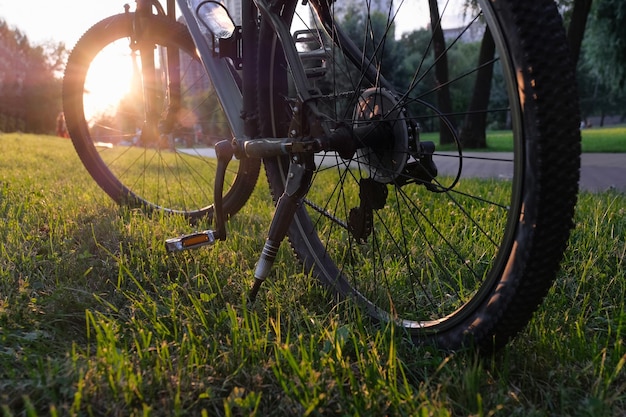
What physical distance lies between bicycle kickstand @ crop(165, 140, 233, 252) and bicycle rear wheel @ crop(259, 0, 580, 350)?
16cm

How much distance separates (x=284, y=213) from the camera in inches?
62.0

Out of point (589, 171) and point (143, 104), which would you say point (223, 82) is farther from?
point (589, 171)

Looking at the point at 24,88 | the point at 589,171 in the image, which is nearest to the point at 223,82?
the point at 589,171

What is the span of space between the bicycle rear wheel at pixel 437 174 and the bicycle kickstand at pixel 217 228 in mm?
162

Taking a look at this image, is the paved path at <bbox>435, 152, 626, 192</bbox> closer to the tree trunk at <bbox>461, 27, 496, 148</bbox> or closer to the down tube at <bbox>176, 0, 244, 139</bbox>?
the tree trunk at <bbox>461, 27, 496, 148</bbox>

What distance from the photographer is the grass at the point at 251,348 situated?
3.36 ft

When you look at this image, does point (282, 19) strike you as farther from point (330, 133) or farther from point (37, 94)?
point (37, 94)

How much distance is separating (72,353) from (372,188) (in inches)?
36.9

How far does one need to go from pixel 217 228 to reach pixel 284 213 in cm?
37

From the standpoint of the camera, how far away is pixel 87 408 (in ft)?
3.19

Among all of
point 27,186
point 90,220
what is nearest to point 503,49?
point 90,220

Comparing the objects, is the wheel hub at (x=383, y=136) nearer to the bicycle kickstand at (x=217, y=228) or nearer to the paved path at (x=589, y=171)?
the bicycle kickstand at (x=217, y=228)

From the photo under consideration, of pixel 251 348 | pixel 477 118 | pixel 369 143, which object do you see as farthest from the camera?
pixel 477 118

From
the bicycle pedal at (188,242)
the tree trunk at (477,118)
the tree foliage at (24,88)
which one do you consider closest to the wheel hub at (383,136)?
the bicycle pedal at (188,242)
